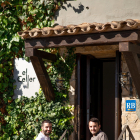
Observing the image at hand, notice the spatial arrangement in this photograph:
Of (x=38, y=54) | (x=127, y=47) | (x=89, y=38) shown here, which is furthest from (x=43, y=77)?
(x=127, y=47)

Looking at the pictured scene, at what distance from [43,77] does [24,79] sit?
1.15m

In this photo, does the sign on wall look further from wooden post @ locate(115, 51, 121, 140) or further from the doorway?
wooden post @ locate(115, 51, 121, 140)

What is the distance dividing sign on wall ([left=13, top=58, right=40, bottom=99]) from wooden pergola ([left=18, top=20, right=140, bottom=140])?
85 cm

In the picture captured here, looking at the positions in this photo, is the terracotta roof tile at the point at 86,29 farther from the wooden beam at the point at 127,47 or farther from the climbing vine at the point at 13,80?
the climbing vine at the point at 13,80

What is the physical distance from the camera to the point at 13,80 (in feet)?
24.4

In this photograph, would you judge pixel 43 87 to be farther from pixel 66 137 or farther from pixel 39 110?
pixel 66 137

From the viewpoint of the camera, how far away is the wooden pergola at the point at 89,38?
5.15 meters

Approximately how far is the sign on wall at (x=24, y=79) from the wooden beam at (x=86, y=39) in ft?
4.60

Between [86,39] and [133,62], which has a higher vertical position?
[86,39]

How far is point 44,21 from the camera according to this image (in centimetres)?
715

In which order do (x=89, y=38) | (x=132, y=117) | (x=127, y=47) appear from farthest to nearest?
(x=132, y=117) → (x=89, y=38) → (x=127, y=47)

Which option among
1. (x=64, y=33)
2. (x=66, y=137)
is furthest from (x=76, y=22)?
(x=66, y=137)

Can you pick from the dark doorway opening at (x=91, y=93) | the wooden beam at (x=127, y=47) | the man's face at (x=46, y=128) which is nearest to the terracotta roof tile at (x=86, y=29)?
the wooden beam at (x=127, y=47)

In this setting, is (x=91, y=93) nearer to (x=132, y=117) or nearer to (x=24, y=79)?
(x=132, y=117)
